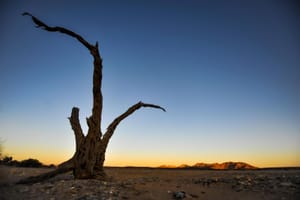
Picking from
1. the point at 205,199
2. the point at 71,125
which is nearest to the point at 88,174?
the point at 71,125

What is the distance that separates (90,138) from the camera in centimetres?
1233

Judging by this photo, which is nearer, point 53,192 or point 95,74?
point 53,192

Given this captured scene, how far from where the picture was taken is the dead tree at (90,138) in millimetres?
11938

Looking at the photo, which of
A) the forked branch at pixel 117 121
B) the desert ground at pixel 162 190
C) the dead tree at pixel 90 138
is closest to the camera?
the desert ground at pixel 162 190

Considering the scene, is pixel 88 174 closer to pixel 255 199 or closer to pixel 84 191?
pixel 84 191

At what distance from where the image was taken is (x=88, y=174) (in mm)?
11883

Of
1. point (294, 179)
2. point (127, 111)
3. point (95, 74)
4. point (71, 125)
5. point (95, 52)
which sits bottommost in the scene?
point (294, 179)

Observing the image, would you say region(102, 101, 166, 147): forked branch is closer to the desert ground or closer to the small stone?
the desert ground

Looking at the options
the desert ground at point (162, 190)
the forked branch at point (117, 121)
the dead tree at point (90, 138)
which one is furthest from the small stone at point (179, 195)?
the forked branch at point (117, 121)

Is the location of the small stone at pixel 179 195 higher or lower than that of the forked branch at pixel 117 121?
lower

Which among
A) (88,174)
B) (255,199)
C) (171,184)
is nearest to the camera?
(255,199)

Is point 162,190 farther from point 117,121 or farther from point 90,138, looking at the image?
point 117,121

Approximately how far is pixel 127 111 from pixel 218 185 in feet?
18.0

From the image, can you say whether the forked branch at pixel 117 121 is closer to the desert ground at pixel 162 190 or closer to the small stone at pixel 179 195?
the desert ground at pixel 162 190
